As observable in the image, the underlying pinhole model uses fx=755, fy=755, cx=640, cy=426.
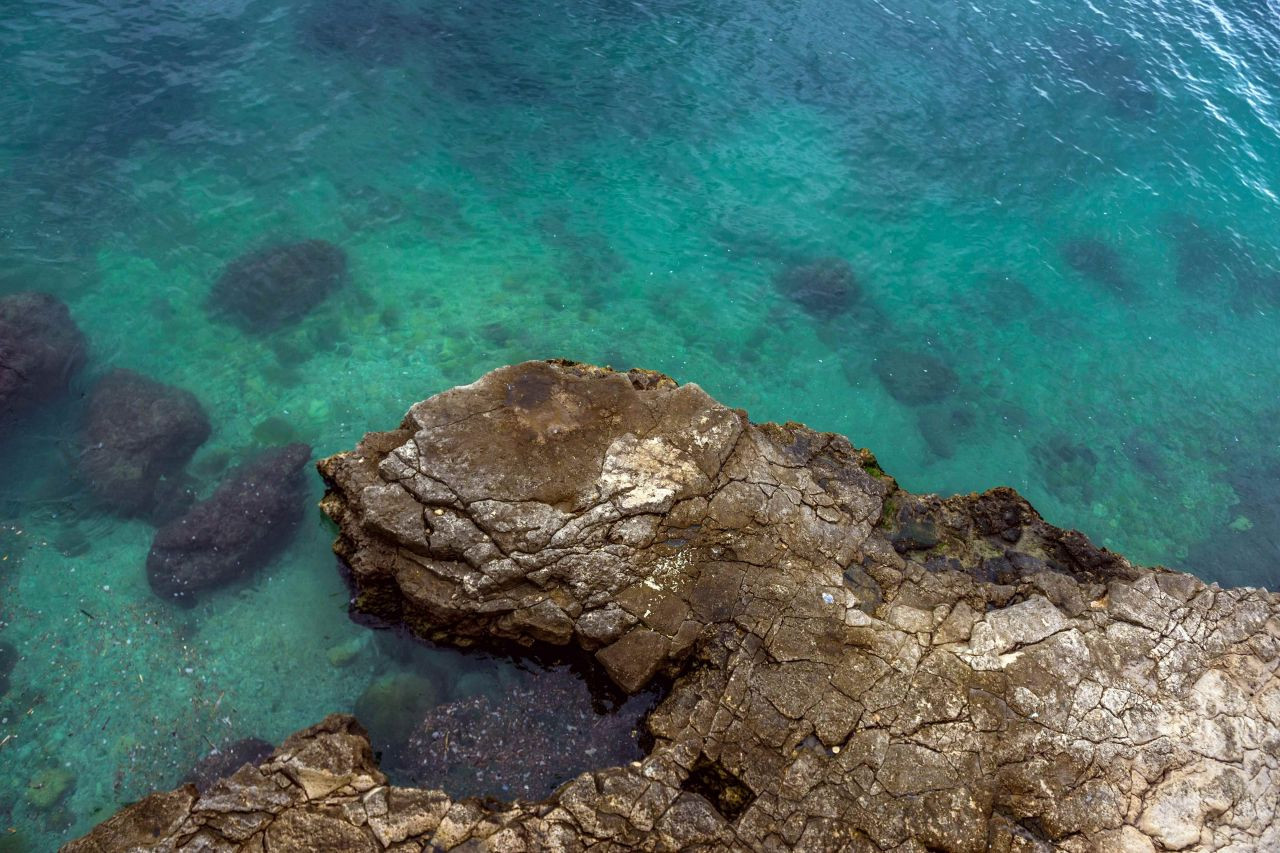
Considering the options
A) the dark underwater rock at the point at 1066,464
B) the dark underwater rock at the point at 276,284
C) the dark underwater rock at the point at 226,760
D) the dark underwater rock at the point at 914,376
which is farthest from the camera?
the dark underwater rock at the point at 914,376

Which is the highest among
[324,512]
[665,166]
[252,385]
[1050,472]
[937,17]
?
[937,17]

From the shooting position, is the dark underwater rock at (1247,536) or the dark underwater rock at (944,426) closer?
the dark underwater rock at (1247,536)

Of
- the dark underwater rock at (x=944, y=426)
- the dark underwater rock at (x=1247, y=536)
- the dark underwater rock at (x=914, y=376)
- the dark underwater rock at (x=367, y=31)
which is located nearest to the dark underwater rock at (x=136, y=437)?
the dark underwater rock at (x=367, y=31)

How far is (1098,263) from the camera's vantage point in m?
19.3

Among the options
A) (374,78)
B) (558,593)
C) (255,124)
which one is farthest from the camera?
(374,78)

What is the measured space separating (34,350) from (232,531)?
5.44m

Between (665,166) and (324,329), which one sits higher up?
(665,166)

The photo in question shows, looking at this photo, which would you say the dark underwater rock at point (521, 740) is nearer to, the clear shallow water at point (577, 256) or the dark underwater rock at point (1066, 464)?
the clear shallow water at point (577, 256)

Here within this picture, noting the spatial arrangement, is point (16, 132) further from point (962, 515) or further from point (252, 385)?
point (962, 515)

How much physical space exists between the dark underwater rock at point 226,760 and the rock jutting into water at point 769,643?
171 cm

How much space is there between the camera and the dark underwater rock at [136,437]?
12.4m

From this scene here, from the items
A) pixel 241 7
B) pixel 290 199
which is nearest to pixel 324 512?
pixel 290 199

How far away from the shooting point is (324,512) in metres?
11.4

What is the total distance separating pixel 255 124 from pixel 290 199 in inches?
102
